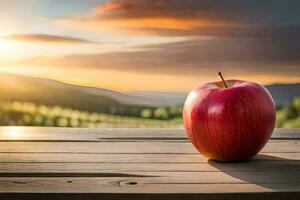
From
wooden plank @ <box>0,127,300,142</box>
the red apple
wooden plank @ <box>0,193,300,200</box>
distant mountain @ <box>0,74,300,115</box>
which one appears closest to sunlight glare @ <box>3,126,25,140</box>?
wooden plank @ <box>0,127,300,142</box>

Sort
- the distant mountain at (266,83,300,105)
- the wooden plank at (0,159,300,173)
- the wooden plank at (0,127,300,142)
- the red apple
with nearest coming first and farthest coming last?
the wooden plank at (0,159,300,173)
the red apple
the wooden plank at (0,127,300,142)
the distant mountain at (266,83,300,105)

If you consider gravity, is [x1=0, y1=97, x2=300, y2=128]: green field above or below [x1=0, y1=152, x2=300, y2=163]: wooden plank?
below

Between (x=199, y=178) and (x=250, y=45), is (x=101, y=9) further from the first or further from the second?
(x=199, y=178)

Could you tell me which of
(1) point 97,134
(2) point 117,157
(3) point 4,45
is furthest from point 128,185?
(3) point 4,45

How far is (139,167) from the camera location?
0.90 meters

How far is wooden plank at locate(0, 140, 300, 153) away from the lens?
1.08 metres

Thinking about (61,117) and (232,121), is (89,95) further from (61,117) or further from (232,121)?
(232,121)

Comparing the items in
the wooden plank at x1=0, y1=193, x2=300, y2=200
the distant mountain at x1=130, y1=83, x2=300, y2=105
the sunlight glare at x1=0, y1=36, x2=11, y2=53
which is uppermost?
the sunlight glare at x1=0, y1=36, x2=11, y2=53

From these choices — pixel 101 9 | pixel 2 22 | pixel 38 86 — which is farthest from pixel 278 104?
pixel 2 22

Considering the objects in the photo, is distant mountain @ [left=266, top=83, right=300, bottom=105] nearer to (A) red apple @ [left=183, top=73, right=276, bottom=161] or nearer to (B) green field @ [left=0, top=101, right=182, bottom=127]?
(B) green field @ [left=0, top=101, right=182, bottom=127]

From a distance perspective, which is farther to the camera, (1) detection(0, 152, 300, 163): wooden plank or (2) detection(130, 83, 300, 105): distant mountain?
(2) detection(130, 83, 300, 105): distant mountain

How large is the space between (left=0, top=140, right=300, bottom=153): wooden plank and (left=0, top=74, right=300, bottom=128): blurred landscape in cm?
95

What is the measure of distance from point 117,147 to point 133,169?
0.24 metres

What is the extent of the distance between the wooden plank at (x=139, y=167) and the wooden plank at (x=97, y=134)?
30cm
